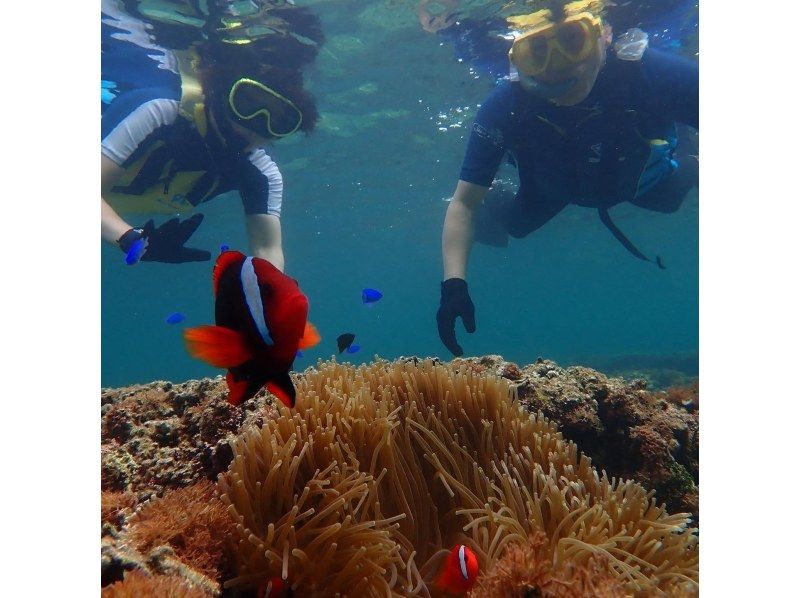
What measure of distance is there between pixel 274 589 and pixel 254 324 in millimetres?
1051

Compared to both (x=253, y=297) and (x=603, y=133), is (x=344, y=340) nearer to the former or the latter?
(x=253, y=297)

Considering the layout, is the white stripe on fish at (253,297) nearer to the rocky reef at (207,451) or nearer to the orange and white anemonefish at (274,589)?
the rocky reef at (207,451)

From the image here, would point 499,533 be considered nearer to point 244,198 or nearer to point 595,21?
point 244,198

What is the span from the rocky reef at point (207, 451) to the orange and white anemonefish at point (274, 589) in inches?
4.1

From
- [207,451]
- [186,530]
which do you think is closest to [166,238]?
[207,451]

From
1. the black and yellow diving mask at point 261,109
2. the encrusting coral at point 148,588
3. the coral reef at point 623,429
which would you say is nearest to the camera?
the encrusting coral at point 148,588

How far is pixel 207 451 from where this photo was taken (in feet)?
8.61

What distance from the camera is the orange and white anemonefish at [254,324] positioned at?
4.17 feet

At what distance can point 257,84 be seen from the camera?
5914 millimetres

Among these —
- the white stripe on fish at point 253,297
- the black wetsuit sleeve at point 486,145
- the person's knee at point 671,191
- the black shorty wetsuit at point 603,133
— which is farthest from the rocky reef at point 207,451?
the person's knee at point 671,191

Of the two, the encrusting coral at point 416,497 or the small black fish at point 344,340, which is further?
the small black fish at point 344,340

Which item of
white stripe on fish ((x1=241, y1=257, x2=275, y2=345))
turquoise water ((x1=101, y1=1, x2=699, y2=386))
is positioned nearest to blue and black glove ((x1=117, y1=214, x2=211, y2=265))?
turquoise water ((x1=101, y1=1, x2=699, y2=386))

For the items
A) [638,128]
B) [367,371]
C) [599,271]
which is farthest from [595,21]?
[599,271]

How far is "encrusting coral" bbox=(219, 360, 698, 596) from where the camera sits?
74.3 inches
